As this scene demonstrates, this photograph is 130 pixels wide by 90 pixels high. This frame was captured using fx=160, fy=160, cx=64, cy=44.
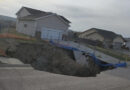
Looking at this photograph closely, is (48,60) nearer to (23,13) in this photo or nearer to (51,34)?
(51,34)

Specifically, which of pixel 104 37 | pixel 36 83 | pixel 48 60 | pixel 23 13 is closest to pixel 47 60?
pixel 48 60

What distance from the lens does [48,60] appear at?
15.0 m

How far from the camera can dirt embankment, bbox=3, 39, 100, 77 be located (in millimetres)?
12261

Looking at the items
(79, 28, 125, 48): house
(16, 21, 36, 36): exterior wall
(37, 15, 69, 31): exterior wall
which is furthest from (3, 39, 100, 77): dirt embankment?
(79, 28, 125, 48): house

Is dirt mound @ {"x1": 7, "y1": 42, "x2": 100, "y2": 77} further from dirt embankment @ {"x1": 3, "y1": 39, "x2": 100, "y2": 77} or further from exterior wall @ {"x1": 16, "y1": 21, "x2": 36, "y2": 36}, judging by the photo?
exterior wall @ {"x1": 16, "y1": 21, "x2": 36, "y2": 36}

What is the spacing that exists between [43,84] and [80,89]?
5.01ft

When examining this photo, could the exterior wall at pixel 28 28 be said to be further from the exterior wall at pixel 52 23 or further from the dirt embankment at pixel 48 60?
the dirt embankment at pixel 48 60

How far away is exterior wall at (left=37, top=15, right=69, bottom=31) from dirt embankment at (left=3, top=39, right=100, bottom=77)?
26.4 feet

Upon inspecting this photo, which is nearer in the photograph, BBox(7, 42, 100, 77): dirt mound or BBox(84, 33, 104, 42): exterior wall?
BBox(7, 42, 100, 77): dirt mound

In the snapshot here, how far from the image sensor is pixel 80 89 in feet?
21.5

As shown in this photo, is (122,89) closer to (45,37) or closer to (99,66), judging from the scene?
(99,66)

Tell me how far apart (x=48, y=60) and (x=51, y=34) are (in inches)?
535

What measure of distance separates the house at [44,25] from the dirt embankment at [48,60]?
7.77 metres

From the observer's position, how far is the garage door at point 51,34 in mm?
26917
